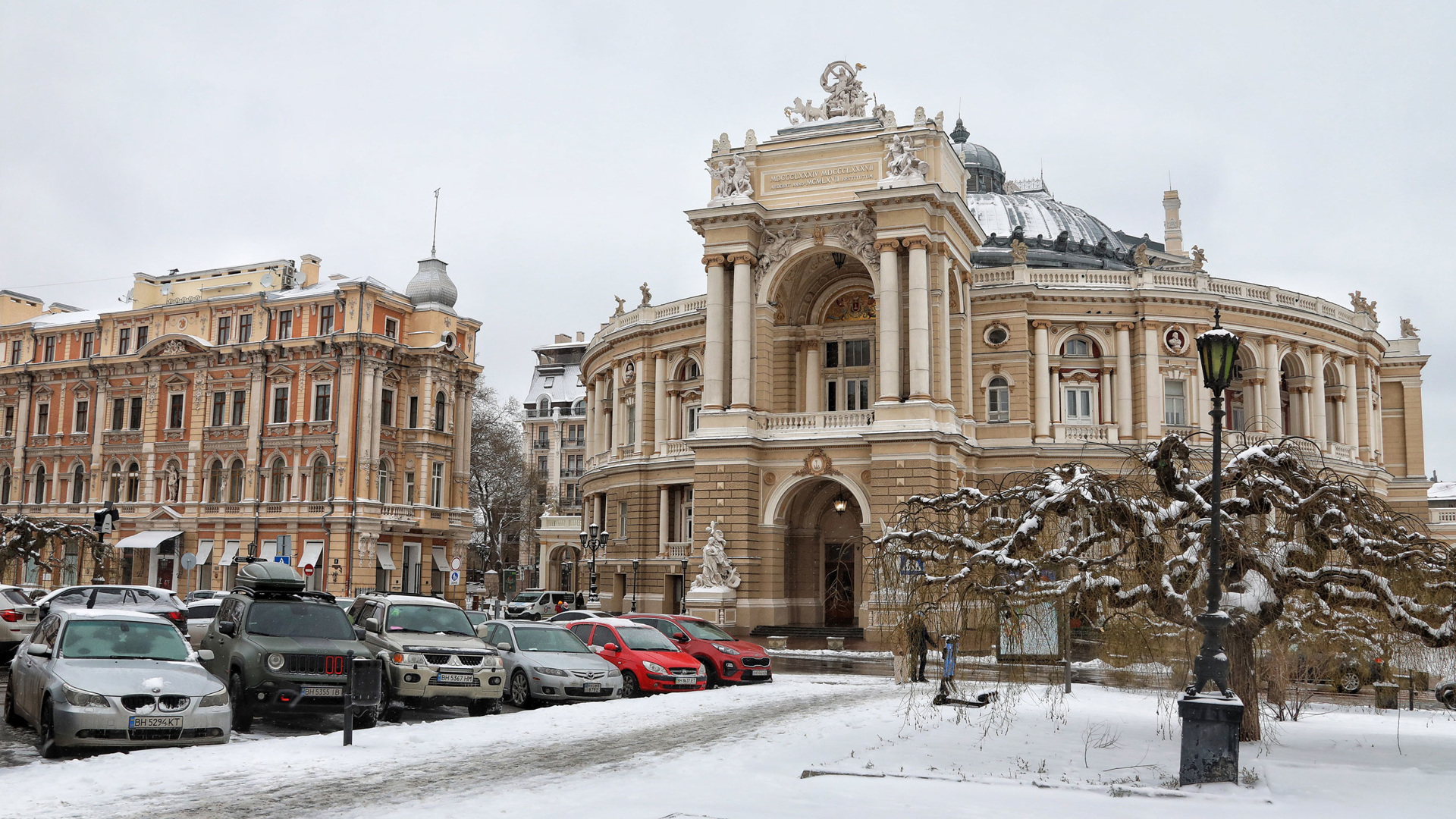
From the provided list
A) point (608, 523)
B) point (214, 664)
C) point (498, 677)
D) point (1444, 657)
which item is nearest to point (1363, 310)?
point (608, 523)

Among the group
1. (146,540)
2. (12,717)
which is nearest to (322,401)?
(146,540)

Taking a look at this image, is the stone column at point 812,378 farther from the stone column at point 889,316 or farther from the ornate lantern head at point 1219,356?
the ornate lantern head at point 1219,356

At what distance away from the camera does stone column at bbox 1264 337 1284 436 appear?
163 ft

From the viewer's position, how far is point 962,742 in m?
15.9

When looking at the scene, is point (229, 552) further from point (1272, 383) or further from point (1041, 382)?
point (1272, 383)

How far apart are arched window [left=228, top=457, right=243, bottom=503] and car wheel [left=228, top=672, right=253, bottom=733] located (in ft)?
164

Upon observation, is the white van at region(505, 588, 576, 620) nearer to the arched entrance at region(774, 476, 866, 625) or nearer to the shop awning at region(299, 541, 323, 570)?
the arched entrance at region(774, 476, 866, 625)

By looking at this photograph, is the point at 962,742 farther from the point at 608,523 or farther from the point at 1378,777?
the point at 608,523

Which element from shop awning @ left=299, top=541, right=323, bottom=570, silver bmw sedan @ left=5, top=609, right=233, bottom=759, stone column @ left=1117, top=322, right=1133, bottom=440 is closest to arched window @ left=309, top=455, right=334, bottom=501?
shop awning @ left=299, top=541, right=323, bottom=570

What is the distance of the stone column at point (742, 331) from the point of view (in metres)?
44.3

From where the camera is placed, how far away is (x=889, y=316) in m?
42.8

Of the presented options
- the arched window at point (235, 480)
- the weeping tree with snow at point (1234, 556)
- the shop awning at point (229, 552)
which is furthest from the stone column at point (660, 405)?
the weeping tree with snow at point (1234, 556)

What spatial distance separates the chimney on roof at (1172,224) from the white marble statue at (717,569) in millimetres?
36184

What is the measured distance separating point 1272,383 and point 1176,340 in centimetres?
462
